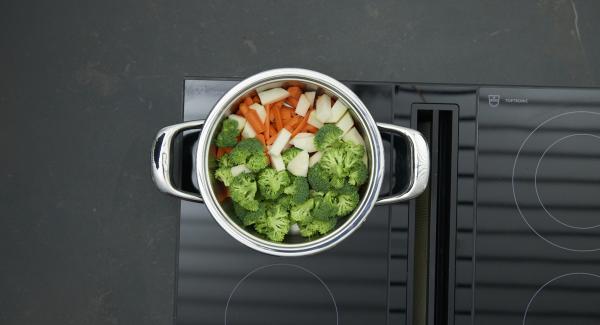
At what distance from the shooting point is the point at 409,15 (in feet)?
4.19

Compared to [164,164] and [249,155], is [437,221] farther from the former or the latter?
[164,164]

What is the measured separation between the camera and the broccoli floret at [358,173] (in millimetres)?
840

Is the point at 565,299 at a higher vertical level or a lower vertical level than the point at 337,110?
lower

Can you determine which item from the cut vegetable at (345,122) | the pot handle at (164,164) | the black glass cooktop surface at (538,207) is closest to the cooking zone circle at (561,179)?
the black glass cooktop surface at (538,207)

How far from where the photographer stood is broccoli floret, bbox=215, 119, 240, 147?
830 mm

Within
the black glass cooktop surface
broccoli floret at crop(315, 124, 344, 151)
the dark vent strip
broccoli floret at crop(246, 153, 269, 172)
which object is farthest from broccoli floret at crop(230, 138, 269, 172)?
the black glass cooktop surface

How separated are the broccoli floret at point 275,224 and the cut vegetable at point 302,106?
168 millimetres

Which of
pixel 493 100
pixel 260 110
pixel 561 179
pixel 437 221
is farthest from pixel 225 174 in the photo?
pixel 561 179

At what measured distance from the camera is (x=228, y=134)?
0.83 meters

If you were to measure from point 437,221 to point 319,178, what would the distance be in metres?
0.29

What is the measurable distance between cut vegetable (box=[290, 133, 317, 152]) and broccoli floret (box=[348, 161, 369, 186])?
80 millimetres

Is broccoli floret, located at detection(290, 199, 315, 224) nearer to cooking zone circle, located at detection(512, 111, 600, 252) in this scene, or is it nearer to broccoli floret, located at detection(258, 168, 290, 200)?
broccoli floret, located at detection(258, 168, 290, 200)

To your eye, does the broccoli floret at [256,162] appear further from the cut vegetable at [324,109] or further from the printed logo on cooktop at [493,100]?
the printed logo on cooktop at [493,100]

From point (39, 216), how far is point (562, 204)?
123 cm
